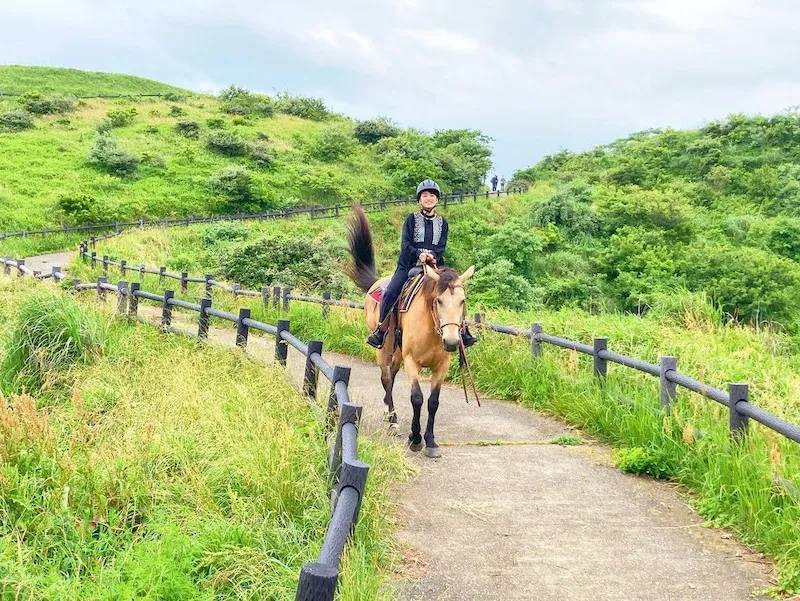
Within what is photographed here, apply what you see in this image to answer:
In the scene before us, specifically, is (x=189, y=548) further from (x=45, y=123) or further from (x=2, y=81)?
(x=2, y=81)

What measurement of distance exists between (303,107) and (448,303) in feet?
187

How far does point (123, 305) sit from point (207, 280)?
17.3 feet

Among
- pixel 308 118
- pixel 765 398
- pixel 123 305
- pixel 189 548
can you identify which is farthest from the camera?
pixel 308 118

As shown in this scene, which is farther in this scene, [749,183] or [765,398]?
[749,183]

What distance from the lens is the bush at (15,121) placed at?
4291 cm

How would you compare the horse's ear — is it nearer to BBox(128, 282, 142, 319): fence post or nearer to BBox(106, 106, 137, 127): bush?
BBox(128, 282, 142, 319): fence post

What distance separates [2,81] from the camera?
194 ft

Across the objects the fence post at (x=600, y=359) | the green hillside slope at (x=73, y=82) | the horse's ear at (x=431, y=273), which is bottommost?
the fence post at (x=600, y=359)

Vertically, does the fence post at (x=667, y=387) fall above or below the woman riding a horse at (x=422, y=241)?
below

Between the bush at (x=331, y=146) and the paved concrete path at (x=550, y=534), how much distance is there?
4243cm

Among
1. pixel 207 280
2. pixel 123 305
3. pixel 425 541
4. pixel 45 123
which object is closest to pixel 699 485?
pixel 425 541

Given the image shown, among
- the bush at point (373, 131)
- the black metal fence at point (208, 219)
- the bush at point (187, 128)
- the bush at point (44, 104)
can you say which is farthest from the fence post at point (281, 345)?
the bush at point (44, 104)

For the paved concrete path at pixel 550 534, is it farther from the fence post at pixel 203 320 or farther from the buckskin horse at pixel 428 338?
the fence post at pixel 203 320

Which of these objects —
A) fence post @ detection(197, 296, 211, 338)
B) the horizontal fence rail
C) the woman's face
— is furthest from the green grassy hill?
the woman's face
